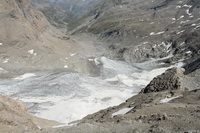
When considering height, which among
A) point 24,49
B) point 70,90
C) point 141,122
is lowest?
point 141,122

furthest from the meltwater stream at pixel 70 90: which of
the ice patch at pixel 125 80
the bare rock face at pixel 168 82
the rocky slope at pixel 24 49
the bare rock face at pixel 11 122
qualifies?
the bare rock face at pixel 11 122

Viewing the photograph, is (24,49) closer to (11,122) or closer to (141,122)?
(11,122)

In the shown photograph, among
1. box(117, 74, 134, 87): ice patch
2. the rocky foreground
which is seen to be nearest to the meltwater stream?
box(117, 74, 134, 87): ice patch

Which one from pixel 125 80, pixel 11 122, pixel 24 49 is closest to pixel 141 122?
pixel 11 122

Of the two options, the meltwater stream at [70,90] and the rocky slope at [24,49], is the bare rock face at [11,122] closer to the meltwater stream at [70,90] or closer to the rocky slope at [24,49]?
the meltwater stream at [70,90]

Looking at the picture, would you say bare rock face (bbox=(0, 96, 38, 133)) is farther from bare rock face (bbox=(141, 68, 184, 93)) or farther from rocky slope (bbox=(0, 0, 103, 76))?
rocky slope (bbox=(0, 0, 103, 76))
